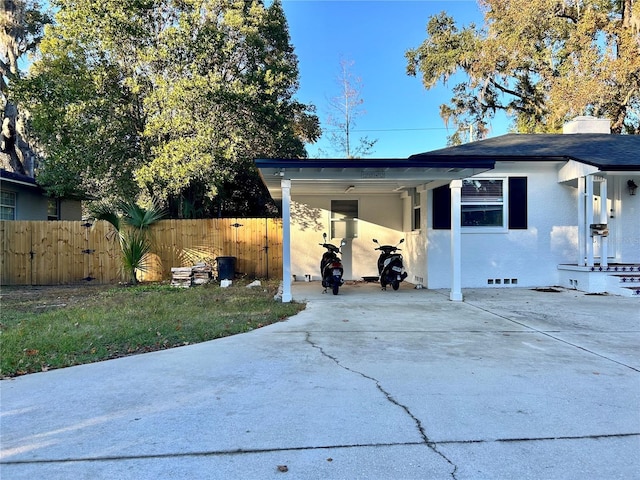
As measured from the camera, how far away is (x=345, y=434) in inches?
115

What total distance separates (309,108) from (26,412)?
15777mm

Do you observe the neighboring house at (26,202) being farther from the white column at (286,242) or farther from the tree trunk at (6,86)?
the white column at (286,242)

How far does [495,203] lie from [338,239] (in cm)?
415

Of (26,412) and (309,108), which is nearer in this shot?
(26,412)

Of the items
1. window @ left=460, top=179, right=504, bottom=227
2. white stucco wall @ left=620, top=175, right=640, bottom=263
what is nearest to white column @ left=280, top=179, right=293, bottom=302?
window @ left=460, top=179, right=504, bottom=227

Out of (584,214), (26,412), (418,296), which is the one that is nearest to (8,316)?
(26,412)

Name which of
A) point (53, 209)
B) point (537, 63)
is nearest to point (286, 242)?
point (53, 209)

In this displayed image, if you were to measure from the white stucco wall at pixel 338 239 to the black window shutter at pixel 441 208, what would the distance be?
217 centimetres

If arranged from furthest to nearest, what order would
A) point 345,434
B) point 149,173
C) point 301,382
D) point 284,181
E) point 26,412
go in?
point 149,173 → point 284,181 → point 301,382 → point 26,412 → point 345,434

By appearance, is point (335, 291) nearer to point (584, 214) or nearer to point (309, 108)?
point (584, 214)

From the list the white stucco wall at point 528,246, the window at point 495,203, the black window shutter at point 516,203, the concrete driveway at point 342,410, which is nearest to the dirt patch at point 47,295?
the concrete driveway at point 342,410

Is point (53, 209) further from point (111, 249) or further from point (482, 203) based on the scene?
point (482, 203)

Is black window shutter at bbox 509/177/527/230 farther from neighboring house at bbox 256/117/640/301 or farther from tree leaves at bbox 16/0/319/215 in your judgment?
tree leaves at bbox 16/0/319/215

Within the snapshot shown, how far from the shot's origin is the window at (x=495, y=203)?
413 inches
